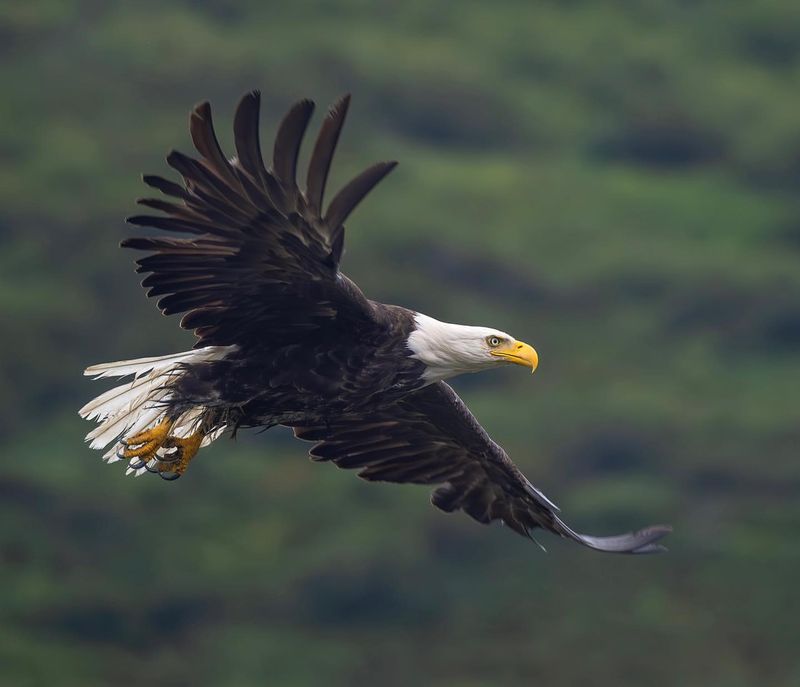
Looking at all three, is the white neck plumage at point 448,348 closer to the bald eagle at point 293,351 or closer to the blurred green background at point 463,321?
the bald eagle at point 293,351

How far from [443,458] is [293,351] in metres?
2.16

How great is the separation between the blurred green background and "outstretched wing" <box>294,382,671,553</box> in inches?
1056

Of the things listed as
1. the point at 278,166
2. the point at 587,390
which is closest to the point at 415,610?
the point at 587,390

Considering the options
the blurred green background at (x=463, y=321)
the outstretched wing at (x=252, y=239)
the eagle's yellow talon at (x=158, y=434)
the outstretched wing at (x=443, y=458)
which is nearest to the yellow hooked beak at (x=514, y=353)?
the outstretched wing at (x=252, y=239)

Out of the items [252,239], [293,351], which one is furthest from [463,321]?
[252,239]

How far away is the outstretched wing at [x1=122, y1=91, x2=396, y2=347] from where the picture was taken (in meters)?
9.27

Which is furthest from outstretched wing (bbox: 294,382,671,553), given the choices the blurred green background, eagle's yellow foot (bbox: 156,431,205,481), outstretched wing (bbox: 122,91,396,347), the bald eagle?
the blurred green background

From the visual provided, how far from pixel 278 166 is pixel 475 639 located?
1244 inches

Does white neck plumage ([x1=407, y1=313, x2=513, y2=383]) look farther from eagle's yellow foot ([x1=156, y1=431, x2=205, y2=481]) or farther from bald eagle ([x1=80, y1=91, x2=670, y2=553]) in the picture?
eagle's yellow foot ([x1=156, y1=431, x2=205, y2=481])

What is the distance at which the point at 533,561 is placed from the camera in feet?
138

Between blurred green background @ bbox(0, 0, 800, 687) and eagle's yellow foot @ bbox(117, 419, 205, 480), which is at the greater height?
blurred green background @ bbox(0, 0, 800, 687)

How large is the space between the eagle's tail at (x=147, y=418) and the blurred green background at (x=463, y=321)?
91.2 feet

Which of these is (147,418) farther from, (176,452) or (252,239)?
(252,239)

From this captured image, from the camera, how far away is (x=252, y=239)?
9.91m
